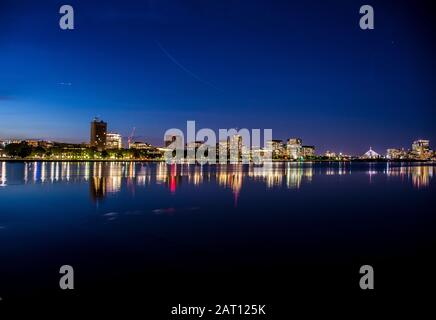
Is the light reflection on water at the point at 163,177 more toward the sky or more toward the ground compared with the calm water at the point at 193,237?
more toward the sky

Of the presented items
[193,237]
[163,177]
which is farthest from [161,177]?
[193,237]

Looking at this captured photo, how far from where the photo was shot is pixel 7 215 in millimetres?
20047

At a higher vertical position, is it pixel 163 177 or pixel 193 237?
pixel 163 177

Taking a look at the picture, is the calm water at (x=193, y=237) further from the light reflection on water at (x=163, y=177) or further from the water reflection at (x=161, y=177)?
the light reflection on water at (x=163, y=177)

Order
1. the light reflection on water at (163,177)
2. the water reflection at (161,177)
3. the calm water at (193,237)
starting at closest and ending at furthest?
1. the calm water at (193,237)
2. the water reflection at (161,177)
3. the light reflection on water at (163,177)

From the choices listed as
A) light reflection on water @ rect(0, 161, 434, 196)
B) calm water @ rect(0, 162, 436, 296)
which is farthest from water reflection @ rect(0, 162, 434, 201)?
calm water @ rect(0, 162, 436, 296)

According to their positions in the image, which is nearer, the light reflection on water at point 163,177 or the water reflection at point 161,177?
the water reflection at point 161,177

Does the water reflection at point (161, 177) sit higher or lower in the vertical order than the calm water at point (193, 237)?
higher

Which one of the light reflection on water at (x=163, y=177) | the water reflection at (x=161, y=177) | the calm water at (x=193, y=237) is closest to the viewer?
the calm water at (x=193, y=237)

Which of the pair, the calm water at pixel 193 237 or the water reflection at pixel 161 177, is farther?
the water reflection at pixel 161 177

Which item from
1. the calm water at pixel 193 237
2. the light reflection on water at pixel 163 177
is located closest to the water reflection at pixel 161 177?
the light reflection on water at pixel 163 177

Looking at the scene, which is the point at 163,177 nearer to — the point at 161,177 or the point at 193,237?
the point at 161,177

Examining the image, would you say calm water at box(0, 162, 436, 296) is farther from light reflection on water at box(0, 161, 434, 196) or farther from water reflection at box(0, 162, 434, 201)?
light reflection on water at box(0, 161, 434, 196)
